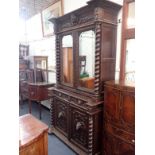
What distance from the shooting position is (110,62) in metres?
2.33

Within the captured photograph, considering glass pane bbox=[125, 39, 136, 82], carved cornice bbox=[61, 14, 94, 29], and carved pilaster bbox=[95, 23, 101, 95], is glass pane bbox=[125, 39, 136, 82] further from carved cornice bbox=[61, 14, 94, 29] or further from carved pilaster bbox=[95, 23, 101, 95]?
carved cornice bbox=[61, 14, 94, 29]

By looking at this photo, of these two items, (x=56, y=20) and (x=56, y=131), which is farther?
(x=56, y=131)

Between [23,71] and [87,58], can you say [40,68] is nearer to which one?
[23,71]

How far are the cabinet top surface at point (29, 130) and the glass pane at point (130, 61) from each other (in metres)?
1.33

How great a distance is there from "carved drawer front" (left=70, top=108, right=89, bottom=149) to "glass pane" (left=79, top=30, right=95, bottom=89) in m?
0.44

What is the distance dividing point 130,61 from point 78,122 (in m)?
1.19

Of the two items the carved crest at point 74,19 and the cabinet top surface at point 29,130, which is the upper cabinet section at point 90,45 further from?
the cabinet top surface at point 29,130

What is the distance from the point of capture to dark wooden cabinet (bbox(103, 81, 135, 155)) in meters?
1.84

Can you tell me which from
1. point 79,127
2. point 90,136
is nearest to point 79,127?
point 79,127
